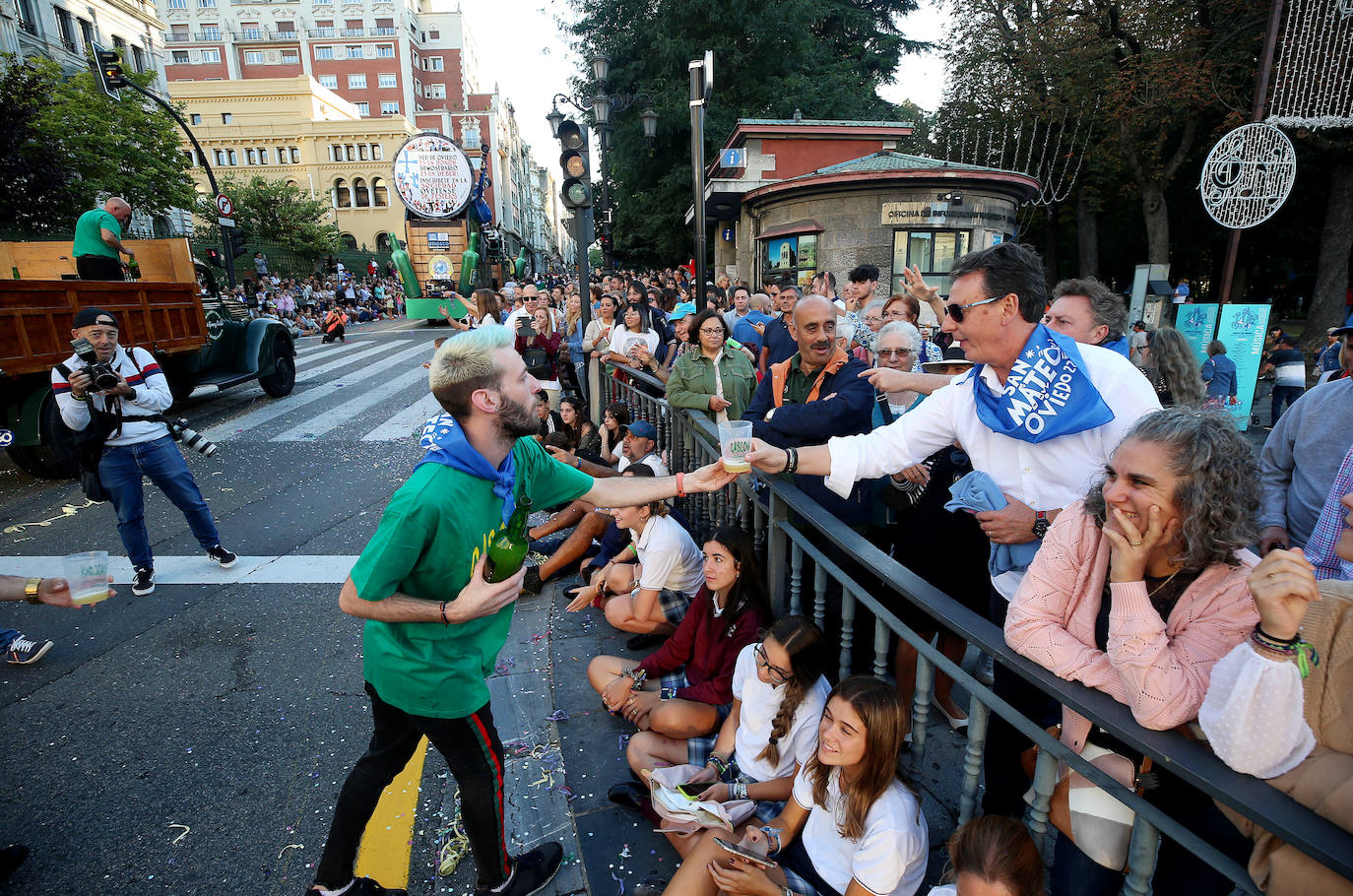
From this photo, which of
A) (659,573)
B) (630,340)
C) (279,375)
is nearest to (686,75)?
(279,375)

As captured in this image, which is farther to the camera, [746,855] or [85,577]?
[85,577]

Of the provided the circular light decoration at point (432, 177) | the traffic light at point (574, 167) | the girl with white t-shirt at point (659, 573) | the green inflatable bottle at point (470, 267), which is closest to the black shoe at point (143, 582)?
the girl with white t-shirt at point (659, 573)

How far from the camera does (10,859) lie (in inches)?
99.3

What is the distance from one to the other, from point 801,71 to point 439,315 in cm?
1724

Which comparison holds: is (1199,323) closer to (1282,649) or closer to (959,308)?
(959,308)

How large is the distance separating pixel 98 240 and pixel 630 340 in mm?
6911

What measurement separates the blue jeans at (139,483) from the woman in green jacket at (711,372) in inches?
145

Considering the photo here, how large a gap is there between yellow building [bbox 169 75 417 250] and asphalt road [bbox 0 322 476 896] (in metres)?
51.6

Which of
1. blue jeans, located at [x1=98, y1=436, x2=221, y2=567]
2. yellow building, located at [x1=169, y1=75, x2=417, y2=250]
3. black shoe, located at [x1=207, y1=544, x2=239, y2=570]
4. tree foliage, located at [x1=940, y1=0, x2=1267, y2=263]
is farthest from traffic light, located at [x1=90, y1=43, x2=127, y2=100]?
yellow building, located at [x1=169, y1=75, x2=417, y2=250]

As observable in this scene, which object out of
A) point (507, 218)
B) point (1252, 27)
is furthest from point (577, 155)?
point (507, 218)

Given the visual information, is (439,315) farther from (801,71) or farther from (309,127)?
(309,127)

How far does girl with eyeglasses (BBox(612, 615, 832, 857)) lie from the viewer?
95.3 inches

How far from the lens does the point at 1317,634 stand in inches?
55.4

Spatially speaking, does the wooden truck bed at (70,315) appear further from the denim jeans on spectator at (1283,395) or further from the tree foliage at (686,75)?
the tree foliage at (686,75)
